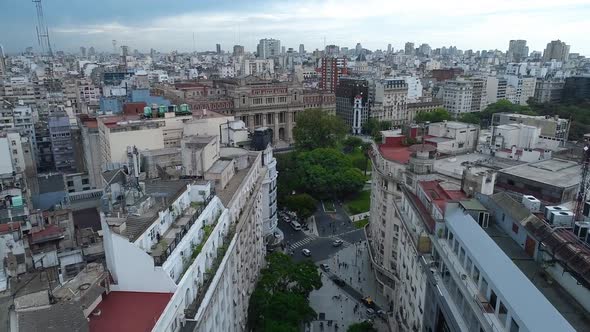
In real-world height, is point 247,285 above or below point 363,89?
below

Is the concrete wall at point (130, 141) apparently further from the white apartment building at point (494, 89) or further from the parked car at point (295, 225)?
the white apartment building at point (494, 89)

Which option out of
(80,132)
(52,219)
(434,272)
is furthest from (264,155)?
(80,132)

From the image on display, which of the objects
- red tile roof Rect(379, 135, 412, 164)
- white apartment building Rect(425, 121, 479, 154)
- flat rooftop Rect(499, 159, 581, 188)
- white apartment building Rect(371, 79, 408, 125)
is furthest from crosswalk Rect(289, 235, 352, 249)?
white apartment building Rect(371, 79, 408, 125)

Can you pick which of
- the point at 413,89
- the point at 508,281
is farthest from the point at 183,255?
the point at 413,89

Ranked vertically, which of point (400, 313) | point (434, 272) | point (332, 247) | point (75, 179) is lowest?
point (332, 247)

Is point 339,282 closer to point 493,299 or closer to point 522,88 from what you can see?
point 493,299

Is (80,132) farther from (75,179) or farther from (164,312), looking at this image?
(164,312)
